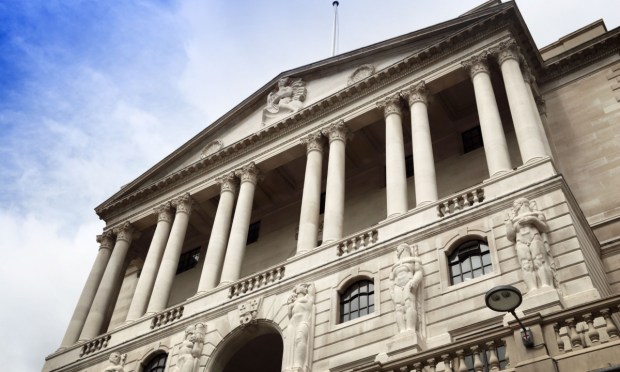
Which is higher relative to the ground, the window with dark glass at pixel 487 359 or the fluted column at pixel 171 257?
the fluted column at pixel 171 257

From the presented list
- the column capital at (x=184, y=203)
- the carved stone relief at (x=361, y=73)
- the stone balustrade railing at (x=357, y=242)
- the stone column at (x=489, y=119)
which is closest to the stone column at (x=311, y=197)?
the stone balustrade railing at (x=357, y=242)

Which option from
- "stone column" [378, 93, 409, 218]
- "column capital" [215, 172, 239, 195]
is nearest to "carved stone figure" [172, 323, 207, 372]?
"stone column" [378, 93, 409, 218]

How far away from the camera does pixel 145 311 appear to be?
3441 cm

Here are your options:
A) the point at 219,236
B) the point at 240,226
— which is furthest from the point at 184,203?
the point at 240,226

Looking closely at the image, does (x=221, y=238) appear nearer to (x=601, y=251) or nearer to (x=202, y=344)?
(x=202, y=344)

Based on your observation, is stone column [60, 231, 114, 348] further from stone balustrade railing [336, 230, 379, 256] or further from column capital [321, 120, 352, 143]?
stone balustrade railing [336, 230, 379, 256]

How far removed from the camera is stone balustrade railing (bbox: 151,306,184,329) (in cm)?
3028

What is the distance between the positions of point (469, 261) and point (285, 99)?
1785cm

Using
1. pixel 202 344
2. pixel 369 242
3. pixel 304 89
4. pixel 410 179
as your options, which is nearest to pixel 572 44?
pixel 410 179

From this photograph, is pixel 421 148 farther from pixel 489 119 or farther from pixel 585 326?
pixel 585 326

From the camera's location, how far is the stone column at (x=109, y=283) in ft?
115

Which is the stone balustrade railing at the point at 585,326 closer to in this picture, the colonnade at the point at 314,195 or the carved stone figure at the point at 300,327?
the carved stone figure at the point at 300,327

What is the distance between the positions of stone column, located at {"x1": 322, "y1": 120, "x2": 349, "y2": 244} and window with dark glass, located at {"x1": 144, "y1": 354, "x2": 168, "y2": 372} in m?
8.44

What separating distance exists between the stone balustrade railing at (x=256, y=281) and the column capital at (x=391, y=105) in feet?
31.1
